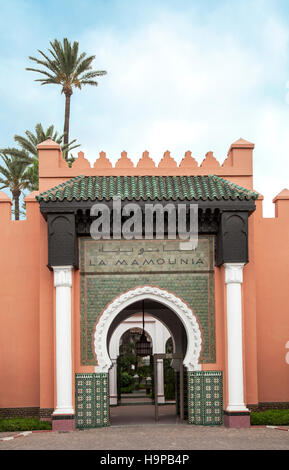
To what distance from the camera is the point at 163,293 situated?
47.6 ft

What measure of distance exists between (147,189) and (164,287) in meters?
2.14

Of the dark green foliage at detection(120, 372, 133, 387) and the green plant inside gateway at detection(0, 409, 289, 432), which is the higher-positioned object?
the green plant inside gateway at detection(0, 409, 289, 432)

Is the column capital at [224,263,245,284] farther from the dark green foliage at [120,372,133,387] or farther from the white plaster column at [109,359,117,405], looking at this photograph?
the dark green foliage at [120,372,133,387]

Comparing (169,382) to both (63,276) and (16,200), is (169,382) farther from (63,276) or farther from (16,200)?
(63,276)

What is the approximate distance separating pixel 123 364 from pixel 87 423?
764 inches

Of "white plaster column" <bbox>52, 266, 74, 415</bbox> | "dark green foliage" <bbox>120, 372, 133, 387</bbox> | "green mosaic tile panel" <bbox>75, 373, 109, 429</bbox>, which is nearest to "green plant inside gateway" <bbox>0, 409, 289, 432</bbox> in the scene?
"white plaster column" <bbox>52, 266, 74, 415</bbox>

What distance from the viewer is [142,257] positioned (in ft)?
48.0

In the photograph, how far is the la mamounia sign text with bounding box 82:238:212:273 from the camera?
1457 centimetres

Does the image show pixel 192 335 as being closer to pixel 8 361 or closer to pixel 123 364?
pixel 8 361

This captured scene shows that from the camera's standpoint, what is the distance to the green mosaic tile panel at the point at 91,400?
1398cm

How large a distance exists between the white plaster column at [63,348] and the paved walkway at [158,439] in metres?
0.67

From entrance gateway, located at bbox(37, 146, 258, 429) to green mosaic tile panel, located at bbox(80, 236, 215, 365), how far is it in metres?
0.02

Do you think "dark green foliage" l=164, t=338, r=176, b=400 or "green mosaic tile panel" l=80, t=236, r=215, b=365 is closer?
"green mosaic tile panel" l=80, t=236, r=215, b=365

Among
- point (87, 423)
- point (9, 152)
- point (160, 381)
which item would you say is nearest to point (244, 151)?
point (87, 423)
